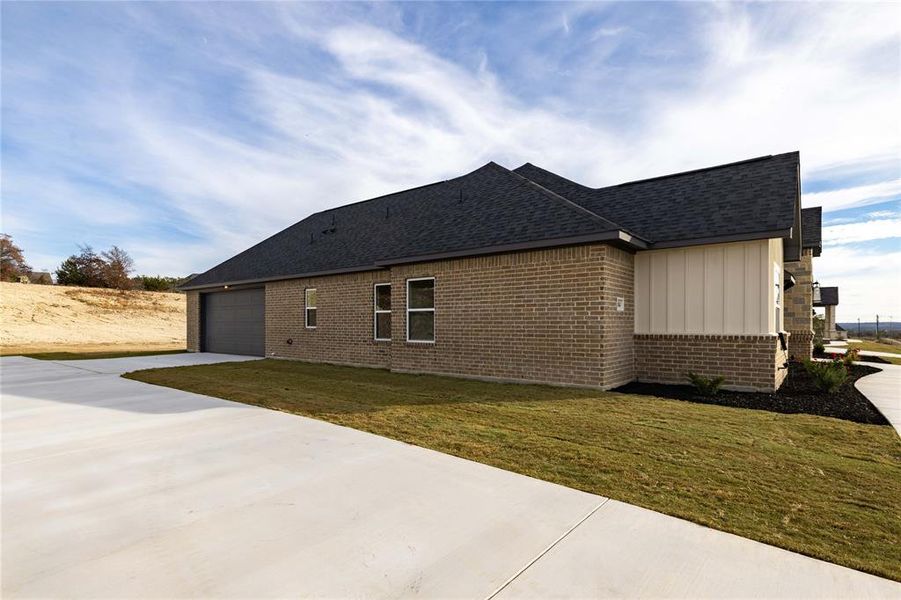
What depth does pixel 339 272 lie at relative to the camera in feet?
46.0

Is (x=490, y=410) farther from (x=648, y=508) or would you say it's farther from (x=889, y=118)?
(x=889, y=118)

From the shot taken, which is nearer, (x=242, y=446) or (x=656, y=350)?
(x=242, y=446)

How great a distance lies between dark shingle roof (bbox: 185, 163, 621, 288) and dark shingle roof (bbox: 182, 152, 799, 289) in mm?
41

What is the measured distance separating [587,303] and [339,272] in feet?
26.8

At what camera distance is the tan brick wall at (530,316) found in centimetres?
891

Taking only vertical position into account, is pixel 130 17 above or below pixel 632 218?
above

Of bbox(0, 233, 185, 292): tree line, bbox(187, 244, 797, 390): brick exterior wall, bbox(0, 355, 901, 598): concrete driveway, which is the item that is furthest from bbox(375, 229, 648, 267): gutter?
bbox(0, 233, 185, 292): tree line

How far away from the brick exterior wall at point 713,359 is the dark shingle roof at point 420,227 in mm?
3108

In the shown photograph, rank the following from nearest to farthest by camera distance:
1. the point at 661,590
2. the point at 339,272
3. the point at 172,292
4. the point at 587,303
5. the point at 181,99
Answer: the point at 661,590, the point at 587,303, the point at 181,99, the point at 339,272, the point at 172,292

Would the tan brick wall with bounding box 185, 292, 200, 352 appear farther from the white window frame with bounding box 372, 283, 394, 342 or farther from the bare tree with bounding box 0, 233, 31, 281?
the bare tree with bounding box 0, 233, 31, 281

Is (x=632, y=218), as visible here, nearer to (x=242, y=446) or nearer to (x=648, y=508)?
(x=648, y=508)

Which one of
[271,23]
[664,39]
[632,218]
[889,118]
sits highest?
[271,23]

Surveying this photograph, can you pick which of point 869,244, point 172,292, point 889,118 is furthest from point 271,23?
point 172,292

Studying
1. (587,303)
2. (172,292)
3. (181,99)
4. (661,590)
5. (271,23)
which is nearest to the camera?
(661,590)
